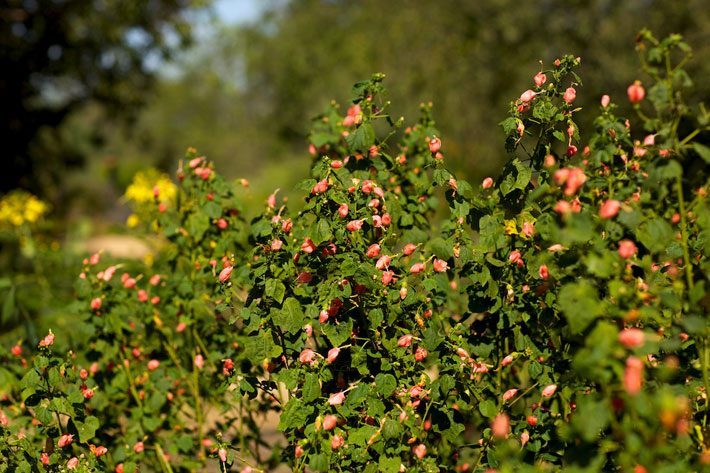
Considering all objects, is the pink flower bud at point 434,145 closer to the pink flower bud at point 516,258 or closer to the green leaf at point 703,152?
the pink flower bud at point 516,258

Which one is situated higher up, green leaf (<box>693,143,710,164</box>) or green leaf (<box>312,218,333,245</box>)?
green leaf (<box>312,218,333,245</box>)

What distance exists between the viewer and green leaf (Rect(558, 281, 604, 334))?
1212 mm

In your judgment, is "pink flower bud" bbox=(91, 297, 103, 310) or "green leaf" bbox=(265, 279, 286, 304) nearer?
"green leaf" bbox=(265, 279, 286, 304)

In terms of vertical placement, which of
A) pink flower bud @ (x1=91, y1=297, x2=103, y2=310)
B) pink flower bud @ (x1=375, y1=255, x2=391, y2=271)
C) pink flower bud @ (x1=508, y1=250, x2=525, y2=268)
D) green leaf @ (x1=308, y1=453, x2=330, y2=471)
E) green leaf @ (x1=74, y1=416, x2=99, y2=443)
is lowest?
green leaf @ (x1=308, y1=453, x2=330, y2=471)

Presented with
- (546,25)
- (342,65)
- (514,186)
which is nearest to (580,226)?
(514,186)

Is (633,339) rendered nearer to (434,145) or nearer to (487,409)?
(487,409)

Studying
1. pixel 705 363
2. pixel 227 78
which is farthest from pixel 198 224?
pixel 227 78

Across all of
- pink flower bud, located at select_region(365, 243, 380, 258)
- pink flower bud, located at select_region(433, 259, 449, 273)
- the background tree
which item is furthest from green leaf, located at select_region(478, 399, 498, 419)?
the background tree

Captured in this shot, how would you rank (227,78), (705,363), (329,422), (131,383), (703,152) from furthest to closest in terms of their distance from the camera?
(227,78) → (131,383) → (329,422) → (705,363) → (703,152)

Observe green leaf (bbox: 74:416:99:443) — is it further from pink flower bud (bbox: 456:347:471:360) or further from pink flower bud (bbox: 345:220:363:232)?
pink flower bud (bbox: 456:347:471:360)

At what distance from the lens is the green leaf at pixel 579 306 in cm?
121

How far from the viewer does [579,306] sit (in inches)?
48.0

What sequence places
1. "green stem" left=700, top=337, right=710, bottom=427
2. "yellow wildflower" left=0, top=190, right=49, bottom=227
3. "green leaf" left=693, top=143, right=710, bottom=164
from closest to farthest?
"green leaf" left=693, top=143, right=710, bottom=164 → "green stem" left=700, top=337, right=710, bottom=427 → "yellow wildflower" left=0, top=190, right=49, bottom=227

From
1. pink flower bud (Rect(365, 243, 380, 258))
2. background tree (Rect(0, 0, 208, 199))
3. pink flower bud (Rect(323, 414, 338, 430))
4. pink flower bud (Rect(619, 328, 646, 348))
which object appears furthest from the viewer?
background tree (Rect(0, 0, 208, 199))
